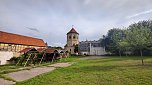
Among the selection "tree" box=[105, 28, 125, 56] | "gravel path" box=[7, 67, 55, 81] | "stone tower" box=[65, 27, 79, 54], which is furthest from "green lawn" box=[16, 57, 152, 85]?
"stone tower" box=[65, 27, 79, 54]

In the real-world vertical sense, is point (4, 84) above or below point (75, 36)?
below

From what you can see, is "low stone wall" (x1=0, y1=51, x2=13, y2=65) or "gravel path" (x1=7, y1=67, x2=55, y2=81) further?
"low stone wall" (x1=0, y1=51, x2=13, y2=65)

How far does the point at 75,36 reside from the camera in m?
66.7

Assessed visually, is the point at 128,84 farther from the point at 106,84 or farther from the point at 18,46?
the point at 18,46

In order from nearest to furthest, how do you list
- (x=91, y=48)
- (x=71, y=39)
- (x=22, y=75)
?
1. (x=22, y=75)
2. (x=71, y=39)
3. (x=91, y=48)

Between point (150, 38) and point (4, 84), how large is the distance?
2152 cm

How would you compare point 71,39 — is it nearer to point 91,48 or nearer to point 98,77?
point 91,48

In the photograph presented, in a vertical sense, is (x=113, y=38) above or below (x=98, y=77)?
above

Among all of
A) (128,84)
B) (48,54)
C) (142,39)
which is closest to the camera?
(128,84)

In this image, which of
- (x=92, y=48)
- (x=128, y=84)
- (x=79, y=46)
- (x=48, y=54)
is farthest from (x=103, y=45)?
(x=128, y=84)

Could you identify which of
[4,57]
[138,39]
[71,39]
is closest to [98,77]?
[138,39]

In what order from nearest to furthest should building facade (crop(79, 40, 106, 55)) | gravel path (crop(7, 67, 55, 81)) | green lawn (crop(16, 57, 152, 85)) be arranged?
green lawn (crop(16, 57, 152, 85))
gravel path (crop(7, 67, 55, 81))
building facade (crop(79, 40, 106, 55))

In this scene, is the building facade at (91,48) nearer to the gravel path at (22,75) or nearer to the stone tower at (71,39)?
the stone tower at (71,39)

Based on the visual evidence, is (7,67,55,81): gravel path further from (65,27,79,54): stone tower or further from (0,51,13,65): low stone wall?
(65,27,79,54): stone tower
